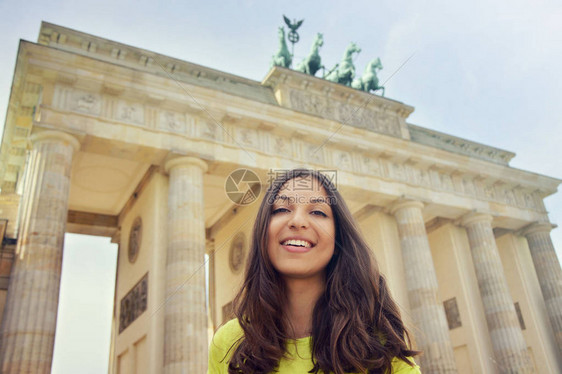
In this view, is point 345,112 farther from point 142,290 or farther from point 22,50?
point 22,50

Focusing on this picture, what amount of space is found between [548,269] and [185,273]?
17.0m

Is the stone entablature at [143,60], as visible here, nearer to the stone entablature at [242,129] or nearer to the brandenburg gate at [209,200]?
the brandenburg gate at [209,200]

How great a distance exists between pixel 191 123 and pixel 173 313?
603 centimetres

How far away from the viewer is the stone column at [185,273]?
40.8 ft

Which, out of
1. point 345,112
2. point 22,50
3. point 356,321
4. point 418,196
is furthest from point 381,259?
point 356,321

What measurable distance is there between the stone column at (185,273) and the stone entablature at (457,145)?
1141 cm

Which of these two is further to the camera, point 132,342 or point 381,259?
point 381,259

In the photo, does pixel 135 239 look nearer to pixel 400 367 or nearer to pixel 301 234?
pixel 301 234

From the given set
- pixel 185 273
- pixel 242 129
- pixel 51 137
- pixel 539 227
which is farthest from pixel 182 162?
pixel 539 227

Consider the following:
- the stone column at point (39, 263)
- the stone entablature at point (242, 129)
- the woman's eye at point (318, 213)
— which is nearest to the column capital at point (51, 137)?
the stone column at point (39, 263)

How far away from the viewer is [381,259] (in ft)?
62.8

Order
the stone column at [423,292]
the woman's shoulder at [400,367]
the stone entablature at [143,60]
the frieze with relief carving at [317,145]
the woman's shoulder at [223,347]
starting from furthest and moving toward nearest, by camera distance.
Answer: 1. the stone column at [423,292]
2. the stone entablature at [143,60]
3. the frieze with relief carving at [317,145]
4. the woman's shoulder at [223,347]
5. the woman's shoulder at [400,367]

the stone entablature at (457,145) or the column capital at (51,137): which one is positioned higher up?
the stone entablature at (457,145)

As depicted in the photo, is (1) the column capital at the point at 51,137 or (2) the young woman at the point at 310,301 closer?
(2) the young woman at the point at 310,301
